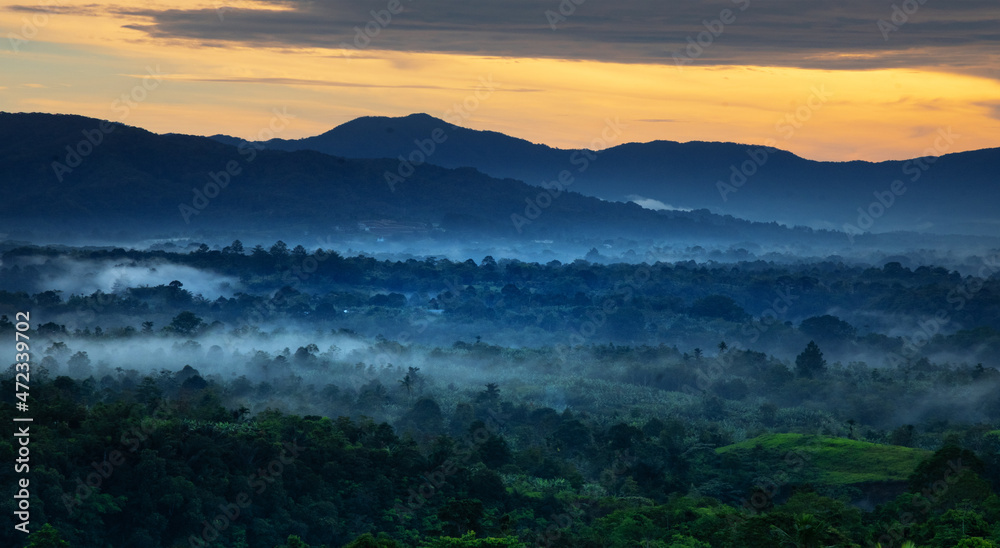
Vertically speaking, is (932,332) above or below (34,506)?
above

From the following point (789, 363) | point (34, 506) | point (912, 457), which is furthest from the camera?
point (789, 363)

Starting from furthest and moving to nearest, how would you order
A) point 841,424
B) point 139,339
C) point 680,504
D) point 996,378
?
point 139,339, point 996,378, point 841,424, point 680,504

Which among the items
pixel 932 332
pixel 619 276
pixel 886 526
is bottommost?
pixel 886 526

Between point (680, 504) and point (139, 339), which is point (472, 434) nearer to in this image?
point (680, 504)

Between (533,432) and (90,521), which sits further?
(533,432)

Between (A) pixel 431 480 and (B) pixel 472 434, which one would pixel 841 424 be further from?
(A) pixel 431 480

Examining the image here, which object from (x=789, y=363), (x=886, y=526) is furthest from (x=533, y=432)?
(x=789, y=363)
